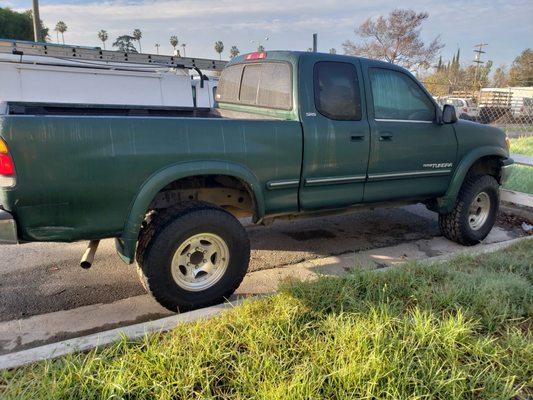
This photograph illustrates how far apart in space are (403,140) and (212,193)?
203cm

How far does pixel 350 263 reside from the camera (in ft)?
15.1

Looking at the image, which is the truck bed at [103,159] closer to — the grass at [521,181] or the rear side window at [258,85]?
the rear side window at [258,85]

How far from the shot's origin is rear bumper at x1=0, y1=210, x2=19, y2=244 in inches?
108

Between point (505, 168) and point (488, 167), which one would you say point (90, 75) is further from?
point (505, 168)

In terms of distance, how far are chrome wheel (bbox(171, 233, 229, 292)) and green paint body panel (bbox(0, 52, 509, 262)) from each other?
1.27 feet

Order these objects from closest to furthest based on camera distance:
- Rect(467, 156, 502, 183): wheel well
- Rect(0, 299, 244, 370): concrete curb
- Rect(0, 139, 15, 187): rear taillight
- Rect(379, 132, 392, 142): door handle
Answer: Rect(0, 299, 244, 370): concrete curb → Rect(0, 139, 15, 187): rear taillight → Rect(379, 132, 392, 142): door handle → Rect(467, 156, 502, 183): wheel well

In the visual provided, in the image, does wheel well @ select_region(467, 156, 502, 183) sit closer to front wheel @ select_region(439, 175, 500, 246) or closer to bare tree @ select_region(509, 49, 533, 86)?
front wheel @ select_region(439, 175, 500, 246)

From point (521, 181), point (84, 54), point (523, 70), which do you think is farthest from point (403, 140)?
point (523, 70)

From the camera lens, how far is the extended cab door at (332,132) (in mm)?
3809

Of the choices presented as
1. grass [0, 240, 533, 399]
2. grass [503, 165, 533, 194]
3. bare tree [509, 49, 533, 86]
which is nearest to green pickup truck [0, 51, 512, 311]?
grass [0, 240, 533, 399]

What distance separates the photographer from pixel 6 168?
8.75 feet

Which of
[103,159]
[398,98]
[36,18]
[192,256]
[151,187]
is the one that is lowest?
[192,256]

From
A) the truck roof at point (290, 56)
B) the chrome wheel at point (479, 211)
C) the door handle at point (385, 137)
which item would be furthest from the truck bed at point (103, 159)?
the chrome wheel at point (479, 211)

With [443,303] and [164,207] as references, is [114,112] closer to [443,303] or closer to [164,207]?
[164,207]
